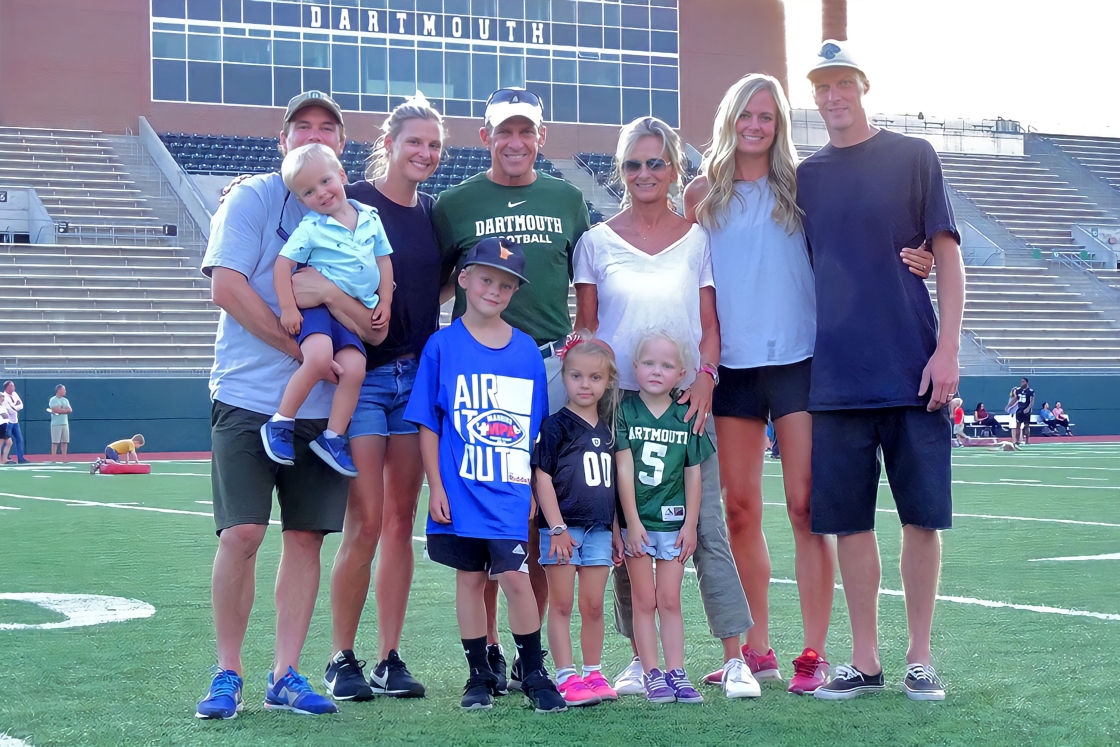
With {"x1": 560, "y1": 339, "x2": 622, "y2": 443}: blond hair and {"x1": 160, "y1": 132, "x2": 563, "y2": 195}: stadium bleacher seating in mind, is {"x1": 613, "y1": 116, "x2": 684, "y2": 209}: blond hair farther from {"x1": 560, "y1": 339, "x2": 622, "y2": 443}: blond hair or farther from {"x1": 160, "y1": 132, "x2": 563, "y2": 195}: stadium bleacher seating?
{"x1": 160, "y1": 132, "x2": 563, "y2": 195}: stadium bleacher seating

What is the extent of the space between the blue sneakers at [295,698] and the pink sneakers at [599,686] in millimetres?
828

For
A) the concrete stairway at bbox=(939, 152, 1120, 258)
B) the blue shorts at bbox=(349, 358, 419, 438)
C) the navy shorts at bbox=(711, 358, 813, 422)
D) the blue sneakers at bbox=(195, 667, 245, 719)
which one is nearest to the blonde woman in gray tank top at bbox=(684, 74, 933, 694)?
the navy shorts at bbox=(711, 358, 813, 422)

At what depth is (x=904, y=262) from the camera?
4258mm

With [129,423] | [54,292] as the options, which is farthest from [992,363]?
[54,292]

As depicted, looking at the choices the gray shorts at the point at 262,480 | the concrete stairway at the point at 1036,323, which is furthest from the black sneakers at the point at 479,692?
the concrete stairway at the point at 1036,323

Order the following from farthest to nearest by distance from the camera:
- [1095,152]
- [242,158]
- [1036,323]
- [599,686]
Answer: [1095,152] < [242,158] < [1036,323] < [599,686]

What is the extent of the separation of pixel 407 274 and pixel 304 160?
64 cm

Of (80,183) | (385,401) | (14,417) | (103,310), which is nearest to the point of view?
(385,401)

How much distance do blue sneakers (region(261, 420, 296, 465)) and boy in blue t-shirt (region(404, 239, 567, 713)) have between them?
47cm

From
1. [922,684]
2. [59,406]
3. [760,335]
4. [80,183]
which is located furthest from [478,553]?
[80,183]

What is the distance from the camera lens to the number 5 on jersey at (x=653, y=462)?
437 centimetres

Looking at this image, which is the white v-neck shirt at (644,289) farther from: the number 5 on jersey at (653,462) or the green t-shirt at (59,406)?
the green t-shirt at (59,406)

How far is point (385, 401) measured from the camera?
4426 mm

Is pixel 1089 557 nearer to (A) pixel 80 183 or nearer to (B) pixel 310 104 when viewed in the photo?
(B) pixel 310 104
